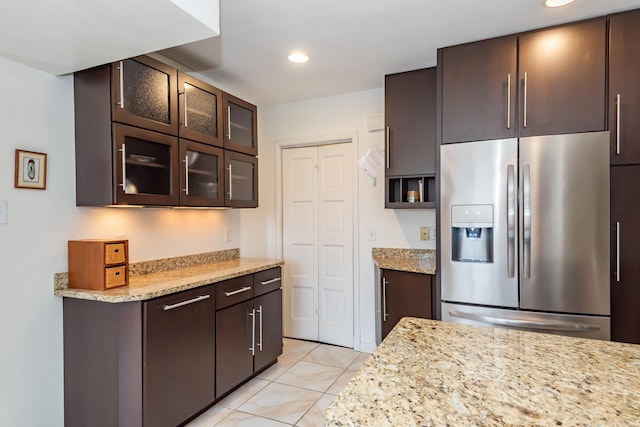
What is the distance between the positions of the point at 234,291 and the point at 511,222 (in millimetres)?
1926

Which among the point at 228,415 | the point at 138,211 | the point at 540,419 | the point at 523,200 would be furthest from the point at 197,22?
the point at 228,415

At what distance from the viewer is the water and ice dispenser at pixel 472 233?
234 centimetres

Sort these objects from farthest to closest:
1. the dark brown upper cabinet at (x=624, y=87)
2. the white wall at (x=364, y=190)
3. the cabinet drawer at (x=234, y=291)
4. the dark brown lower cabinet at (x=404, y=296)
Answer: the white wall at (x=364, y=190)
the dark brown lower cabinet at (x=404, y=296)
the cabinet drawer at (x=234, y=291)
the dark brown upper cabinet at (x=624, y=87)

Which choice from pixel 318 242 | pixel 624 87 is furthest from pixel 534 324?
pixel 318 242

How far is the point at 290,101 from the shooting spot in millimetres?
3760

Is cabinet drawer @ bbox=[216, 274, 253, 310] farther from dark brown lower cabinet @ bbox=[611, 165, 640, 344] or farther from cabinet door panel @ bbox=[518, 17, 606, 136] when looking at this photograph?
Answer: dark brown lower cabinet @ bbox=[611, 165, 640, 344]

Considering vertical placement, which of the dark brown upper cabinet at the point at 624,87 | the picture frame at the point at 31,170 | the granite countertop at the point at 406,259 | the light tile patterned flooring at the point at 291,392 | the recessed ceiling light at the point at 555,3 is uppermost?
the recessed ceiling light at the point at 555,3

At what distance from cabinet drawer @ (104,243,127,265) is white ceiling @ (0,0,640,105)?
995 millimetres

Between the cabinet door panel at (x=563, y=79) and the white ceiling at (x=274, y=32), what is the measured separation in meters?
0.11

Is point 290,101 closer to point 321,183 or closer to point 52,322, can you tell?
point 321,183

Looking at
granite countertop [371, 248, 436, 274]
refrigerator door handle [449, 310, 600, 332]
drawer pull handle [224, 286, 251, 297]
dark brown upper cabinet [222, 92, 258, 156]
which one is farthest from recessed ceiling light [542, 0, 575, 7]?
drawer pull handle [224, 286, 251, 297]

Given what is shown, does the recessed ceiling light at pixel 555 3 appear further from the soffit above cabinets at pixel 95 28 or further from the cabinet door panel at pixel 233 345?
the cabinet door panel at pixel 233 345

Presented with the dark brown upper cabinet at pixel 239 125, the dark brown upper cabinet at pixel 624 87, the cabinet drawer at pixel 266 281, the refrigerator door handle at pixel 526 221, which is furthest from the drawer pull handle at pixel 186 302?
the dark brown upper cabinet at pixel 624 87

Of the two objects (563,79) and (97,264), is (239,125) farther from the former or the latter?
(563,79)
